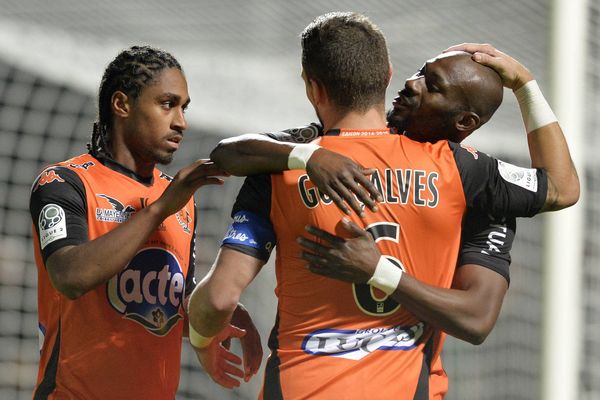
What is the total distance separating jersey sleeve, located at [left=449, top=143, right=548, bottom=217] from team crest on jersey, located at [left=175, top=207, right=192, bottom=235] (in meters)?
1.06

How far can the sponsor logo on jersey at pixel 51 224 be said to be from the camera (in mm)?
2768

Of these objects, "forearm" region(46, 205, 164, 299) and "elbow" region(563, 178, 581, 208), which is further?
"forearm" region(46, 205, 164, 299)

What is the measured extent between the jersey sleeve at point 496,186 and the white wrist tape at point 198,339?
30.8 inches

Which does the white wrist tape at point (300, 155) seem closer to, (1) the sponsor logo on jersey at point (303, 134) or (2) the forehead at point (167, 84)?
(1) the sponsor logo on jersey at point (303, 134)

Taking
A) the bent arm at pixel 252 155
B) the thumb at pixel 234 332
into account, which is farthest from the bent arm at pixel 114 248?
the thumb at pixel 234 332

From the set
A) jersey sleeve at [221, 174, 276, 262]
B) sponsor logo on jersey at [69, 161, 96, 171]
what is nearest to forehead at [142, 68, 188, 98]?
sponsor logo on jersey at [69, 161, 96, 171]

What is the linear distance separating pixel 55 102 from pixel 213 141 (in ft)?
5.86

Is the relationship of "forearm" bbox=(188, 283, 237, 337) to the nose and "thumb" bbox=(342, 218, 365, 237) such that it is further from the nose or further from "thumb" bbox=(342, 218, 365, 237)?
the nose

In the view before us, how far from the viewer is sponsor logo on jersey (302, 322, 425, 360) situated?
7.80ft

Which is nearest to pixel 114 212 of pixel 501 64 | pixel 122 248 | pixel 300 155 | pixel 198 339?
pixel 122 248

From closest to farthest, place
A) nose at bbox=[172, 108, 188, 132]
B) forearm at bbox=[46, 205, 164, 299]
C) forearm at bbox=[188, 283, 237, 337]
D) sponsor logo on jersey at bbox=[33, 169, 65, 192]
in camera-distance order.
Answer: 1. forearm at bbox=[188, 283, 237, 337]
2. forearm at bbox=[46, 205, 164, 299]
3. sponsor logo on jersey at bbox=[33, 169, 65, 192]
4. nose at bbox=[172, 108, 188, 132]

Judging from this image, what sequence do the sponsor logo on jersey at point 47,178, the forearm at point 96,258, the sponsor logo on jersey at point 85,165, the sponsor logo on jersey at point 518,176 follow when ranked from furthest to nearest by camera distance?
the sponsor logo on jersey at point 85,165, the sponsor logo on jersey at point 47,178, the forearm at point 96,258, the sponsor logo on jersey at point 518,176

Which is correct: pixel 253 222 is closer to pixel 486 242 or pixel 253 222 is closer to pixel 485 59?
pixel 486 242

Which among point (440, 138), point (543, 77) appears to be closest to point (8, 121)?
point (543, 77)
